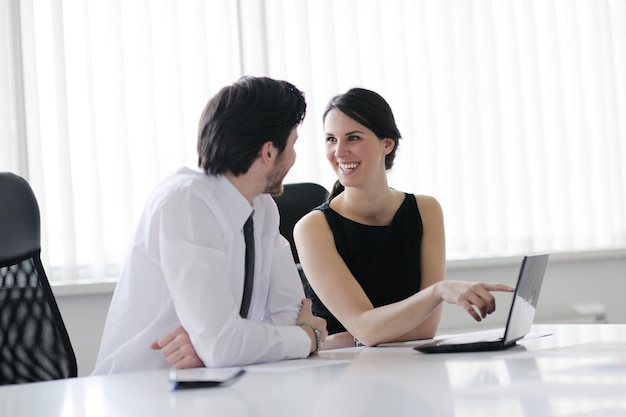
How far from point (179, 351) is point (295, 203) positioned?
3.56 ft

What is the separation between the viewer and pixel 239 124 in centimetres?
177

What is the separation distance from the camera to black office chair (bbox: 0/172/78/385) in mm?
1867

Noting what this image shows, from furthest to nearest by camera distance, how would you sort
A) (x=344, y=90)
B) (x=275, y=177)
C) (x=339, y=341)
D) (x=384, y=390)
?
(x=344, y=90), (x=339, y=341), (x=275, y=177), (x=384, y=390)

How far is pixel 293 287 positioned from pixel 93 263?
63.3 inches

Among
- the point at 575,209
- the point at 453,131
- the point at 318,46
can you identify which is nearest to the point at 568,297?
the point at 575,209

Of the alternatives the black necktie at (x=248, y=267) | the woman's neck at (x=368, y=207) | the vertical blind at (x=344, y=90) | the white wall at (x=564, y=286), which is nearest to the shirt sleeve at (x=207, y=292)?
the black necktie at (x=248, y=267)

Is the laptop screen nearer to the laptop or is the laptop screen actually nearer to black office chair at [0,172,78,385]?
the laptop

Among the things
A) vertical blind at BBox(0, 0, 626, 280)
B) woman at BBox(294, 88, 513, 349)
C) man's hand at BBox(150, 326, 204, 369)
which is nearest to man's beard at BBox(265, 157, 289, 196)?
woman at BBox(294, 88, 513, 349)

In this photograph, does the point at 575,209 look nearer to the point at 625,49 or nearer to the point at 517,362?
the point at 625,49

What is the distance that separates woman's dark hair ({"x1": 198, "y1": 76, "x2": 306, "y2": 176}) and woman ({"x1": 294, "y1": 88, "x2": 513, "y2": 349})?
1.62 feet

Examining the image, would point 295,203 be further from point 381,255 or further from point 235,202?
point 235,202

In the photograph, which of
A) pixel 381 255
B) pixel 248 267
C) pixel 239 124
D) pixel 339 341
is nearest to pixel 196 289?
pixel 248 267

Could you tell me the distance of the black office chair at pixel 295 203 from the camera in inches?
97.7

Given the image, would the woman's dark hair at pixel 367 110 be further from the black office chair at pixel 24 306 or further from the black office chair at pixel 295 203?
the black office chair at pixel 24 306
